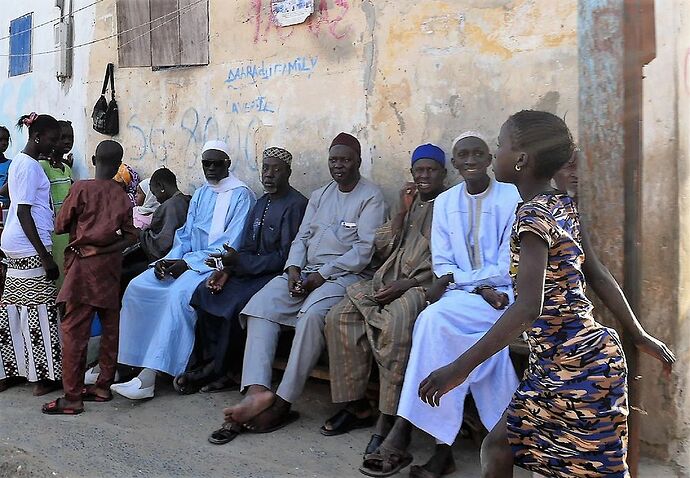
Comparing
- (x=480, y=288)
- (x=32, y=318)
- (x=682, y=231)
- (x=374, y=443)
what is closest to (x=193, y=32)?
(x=32, y=318)

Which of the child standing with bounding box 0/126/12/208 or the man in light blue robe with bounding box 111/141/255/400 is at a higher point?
the child standing with bounding box 0/126/12/208

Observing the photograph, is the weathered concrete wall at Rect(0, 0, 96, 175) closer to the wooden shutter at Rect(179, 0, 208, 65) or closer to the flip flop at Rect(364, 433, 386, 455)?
the wooden shutter at Rect(179, 0, 208, 65)

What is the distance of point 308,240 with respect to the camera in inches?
198

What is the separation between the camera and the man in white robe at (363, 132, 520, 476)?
11.8 ft

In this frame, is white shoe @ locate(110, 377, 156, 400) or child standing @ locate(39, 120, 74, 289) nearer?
white shoe @ locate(110, 377, 156, 400)

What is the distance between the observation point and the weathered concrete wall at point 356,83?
449 cm

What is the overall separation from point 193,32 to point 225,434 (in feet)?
13.1

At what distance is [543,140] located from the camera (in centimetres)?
250

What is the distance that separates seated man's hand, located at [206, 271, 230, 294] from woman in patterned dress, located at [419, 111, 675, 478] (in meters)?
2.79

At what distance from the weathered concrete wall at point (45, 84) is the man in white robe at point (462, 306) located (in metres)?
5.11

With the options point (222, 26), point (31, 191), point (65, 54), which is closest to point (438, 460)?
point (31, 191)

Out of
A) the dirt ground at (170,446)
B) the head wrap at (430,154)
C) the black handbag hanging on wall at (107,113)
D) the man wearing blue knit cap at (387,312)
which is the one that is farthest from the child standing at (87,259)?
the black handbag hanging on wall at (107,113)

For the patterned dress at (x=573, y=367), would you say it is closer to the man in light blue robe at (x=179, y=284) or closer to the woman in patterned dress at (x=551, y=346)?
the woman in patterned dress at (x=551, y=346)

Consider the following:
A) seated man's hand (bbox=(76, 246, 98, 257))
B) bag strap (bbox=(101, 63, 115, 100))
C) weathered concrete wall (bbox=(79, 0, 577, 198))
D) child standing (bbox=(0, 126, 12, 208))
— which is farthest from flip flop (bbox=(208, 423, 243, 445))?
bag strap (bbox=(101, 63, 115, 100))
